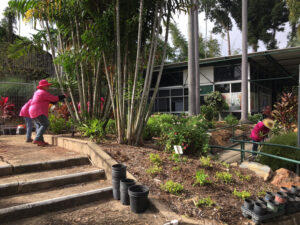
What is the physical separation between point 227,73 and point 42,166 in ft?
50.5

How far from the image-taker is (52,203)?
9.66 feet

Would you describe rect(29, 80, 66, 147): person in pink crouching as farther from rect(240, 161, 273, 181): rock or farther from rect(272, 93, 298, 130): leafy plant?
rect(272, 93, 298, 130): leafy plant

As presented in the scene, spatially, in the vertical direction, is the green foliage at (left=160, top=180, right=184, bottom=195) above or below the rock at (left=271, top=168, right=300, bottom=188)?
above

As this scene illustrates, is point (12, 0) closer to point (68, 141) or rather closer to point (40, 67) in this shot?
point (68, 141)

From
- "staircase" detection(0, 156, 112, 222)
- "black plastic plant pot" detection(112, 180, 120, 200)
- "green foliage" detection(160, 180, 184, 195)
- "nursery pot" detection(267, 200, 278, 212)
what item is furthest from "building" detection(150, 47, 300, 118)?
"black plastic plant pot" detection(112, 180, 120, 200)

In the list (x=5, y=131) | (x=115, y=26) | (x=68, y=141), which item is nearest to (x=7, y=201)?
(x=68, y=141)

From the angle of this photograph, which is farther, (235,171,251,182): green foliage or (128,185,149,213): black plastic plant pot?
(235,171,251,182): green foliage

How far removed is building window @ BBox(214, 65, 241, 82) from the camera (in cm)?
1629

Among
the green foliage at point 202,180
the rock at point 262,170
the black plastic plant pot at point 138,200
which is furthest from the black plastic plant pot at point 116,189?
the rock at point 262,170

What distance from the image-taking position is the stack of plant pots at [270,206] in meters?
2.86

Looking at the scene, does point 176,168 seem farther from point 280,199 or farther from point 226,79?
point 226,79

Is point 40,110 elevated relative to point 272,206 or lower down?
elevated

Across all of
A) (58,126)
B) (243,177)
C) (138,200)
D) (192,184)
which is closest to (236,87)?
(243,177)

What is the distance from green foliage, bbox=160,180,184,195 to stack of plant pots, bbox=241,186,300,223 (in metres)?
0.90
